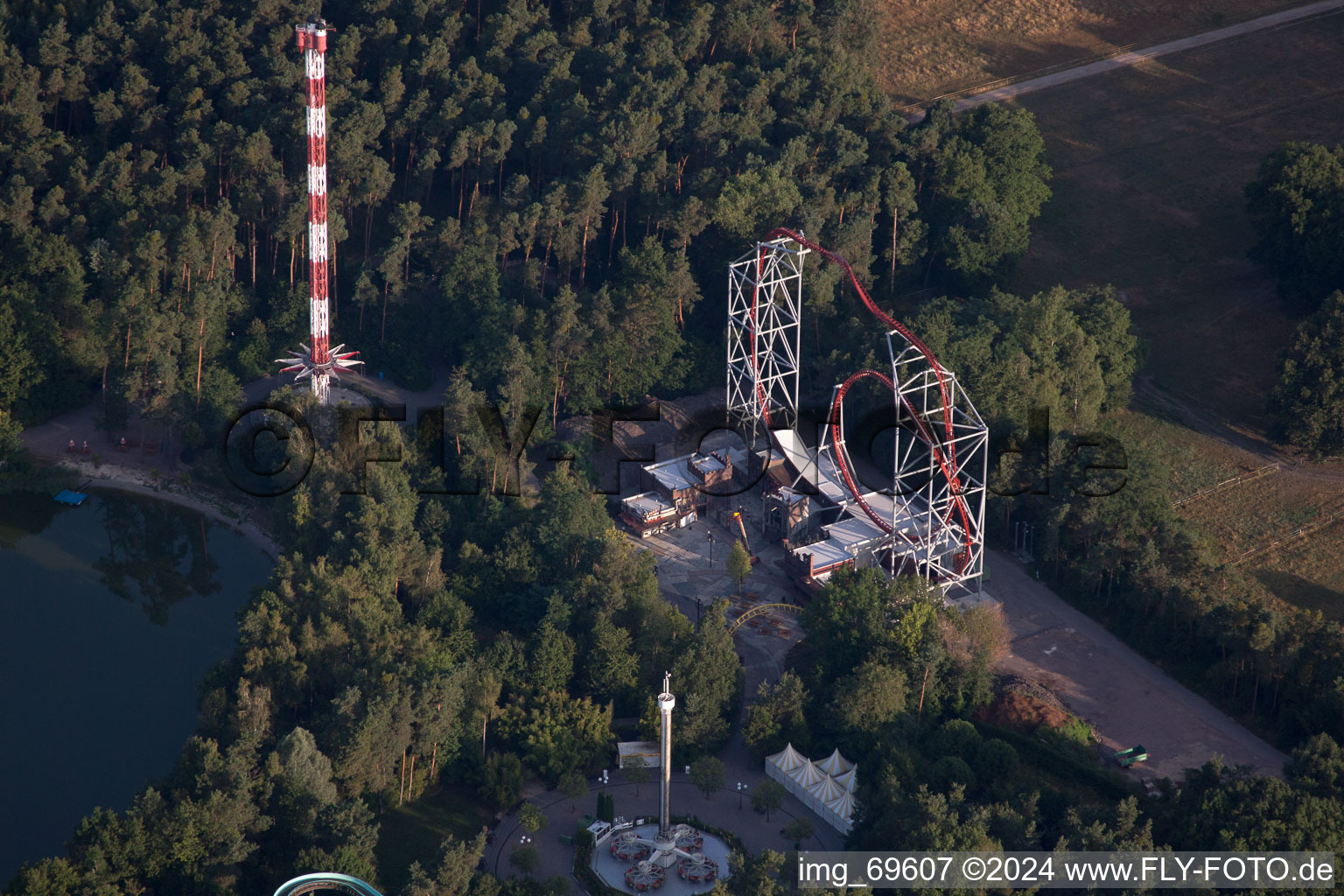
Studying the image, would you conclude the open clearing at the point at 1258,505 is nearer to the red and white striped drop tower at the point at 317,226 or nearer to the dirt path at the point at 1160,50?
the dirt path at the point at 1160,50

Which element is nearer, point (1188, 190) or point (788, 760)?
point (788, 760)

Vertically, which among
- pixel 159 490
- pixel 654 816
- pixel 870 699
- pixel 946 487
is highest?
pixel 946 487

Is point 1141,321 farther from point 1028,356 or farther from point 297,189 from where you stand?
point 297,189

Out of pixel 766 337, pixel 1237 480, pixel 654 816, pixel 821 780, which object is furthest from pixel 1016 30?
pixel 654 816

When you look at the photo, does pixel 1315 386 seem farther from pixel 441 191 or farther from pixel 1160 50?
pixel 441 191

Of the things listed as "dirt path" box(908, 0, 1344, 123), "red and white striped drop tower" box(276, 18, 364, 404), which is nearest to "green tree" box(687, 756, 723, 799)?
"red and white striped drop tower" box(276, 18, 364, 404)

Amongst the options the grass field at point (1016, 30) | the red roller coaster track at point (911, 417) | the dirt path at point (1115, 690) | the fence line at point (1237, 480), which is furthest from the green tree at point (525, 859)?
the grass field at point (1016, 30)

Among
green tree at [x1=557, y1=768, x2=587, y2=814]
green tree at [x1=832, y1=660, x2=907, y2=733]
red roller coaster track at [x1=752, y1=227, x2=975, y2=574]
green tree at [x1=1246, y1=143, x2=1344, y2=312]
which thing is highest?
green tree at [x1=1246, y1=143, x2=1344, y2=312]

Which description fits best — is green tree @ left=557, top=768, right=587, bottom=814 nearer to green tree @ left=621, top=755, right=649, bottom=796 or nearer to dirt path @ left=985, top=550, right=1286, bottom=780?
green tree @ left=621, top=755, right=649, bottom=796
